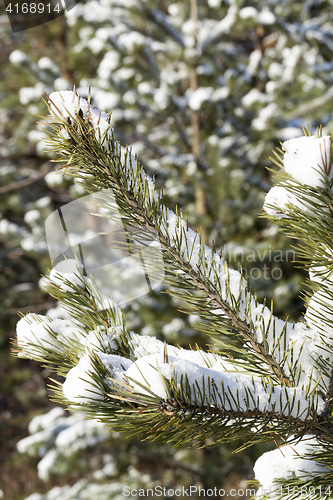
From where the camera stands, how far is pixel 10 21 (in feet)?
14.7

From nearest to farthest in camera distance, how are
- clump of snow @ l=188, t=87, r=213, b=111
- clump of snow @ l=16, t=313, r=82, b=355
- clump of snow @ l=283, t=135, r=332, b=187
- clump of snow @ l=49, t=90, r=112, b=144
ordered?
clump of snow @ l=283, t=135, r=332, b=187, clump of snow @ l=49, t=90, r=112, b=144, clump of snow @ l=16, t=313, r=82, b=355, clump of snow @ l=188, t=87, r=213, b=111

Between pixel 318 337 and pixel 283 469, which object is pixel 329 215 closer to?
pixel 318 337

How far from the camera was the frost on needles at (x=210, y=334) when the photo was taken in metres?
0.53

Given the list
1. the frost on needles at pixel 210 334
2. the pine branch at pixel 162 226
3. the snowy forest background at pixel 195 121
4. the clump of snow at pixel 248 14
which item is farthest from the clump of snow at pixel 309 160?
the clump of snow at pixel 248 14

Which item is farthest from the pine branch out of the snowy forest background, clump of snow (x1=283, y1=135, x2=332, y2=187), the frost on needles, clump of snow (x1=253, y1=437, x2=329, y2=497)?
the snowy forest background

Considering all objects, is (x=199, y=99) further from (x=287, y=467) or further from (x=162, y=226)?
(x=287, y=467)

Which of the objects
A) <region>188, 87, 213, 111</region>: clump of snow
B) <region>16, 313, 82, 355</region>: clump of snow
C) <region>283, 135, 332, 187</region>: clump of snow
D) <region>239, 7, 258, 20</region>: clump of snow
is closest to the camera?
<region>283, 135, 332, 187</region>: clump of snow

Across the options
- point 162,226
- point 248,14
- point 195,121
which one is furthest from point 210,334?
point 195,121

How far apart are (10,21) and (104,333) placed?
17.0ft

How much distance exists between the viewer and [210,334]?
0.76 m

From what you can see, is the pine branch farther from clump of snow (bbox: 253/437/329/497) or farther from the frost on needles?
clump of snow (bbox: 253/437/329/497)

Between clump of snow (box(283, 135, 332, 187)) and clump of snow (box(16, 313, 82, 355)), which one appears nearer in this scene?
clump of snow (box(283, 135, 332, 187))

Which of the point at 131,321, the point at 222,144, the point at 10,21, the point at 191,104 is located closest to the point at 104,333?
the point at 131,321

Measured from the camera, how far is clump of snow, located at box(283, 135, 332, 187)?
499 millimetres
